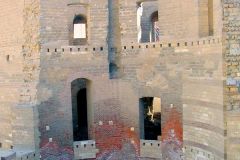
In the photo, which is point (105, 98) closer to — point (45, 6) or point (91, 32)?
point (91, 32)

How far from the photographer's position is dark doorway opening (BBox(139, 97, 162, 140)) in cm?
1429

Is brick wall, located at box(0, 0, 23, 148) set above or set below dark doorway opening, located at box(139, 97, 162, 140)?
above

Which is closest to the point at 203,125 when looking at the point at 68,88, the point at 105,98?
the point at 105,98

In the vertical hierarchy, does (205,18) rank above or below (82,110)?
above

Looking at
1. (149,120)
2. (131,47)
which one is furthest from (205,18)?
(149,120)

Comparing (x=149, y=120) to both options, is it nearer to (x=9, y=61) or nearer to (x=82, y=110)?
(x=82, y=110)

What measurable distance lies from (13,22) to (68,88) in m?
2.88

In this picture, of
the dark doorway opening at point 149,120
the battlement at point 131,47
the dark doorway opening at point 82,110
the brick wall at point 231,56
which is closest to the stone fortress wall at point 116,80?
the battlement at point 131,47

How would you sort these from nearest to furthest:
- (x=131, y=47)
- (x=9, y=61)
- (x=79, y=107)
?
(x=9, y=61)
(x=131, y=47)
(x=79, y=107)

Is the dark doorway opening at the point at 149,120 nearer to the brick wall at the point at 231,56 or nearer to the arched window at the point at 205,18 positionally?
the arched window at the point at 205,18

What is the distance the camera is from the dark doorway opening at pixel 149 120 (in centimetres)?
1429

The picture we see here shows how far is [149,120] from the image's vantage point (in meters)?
16.5

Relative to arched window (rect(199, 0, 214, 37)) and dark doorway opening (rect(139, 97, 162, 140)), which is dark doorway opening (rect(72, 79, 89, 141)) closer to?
dark doorway opening (rect(139, 97, 162, 140))

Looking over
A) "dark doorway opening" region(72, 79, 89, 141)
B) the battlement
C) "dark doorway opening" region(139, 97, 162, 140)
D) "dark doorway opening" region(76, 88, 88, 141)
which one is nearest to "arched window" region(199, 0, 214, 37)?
the battlement
